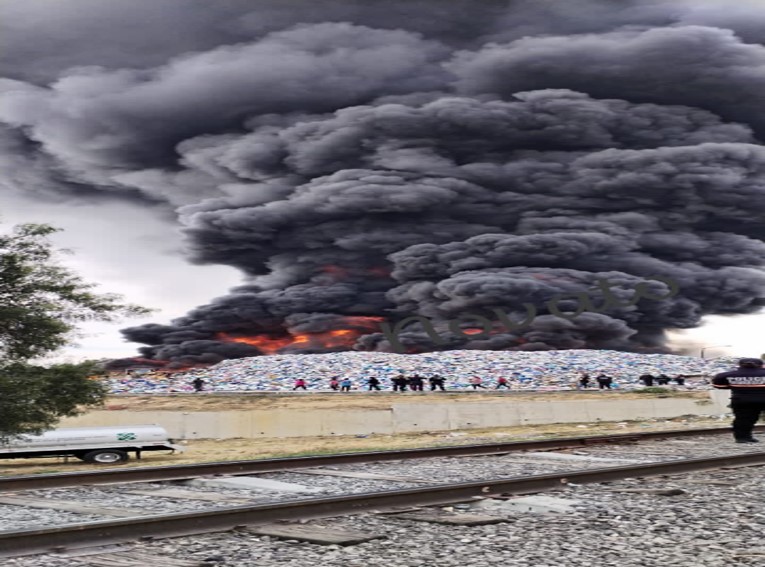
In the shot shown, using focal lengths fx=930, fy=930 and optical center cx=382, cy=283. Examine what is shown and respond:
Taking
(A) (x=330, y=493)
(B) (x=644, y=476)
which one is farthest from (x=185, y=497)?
(B) (x=644, y=476)

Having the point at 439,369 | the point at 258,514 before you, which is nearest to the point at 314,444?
the point at 258,514

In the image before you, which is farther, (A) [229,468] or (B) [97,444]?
(B) [97,444]

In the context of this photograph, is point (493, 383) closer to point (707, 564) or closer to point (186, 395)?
point (186, 395)

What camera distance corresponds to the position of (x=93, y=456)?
77.4 feet

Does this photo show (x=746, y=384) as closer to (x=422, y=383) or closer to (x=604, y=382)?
(x=422, y=383)

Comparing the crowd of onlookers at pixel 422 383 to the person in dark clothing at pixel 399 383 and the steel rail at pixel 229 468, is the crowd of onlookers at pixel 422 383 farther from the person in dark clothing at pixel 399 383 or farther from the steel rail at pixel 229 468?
the steel rail at pixel 229 468

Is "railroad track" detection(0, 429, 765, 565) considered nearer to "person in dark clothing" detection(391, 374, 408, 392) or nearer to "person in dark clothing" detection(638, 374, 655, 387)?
"person in dark clothing" detection(391, 374, 408, 392)

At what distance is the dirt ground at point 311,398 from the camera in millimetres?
54750

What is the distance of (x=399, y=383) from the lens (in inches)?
2655

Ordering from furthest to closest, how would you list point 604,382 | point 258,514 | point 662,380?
point 662,380, point 604,382, point 258,514

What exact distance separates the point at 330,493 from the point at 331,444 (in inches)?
628

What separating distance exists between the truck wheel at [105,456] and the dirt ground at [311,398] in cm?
2847

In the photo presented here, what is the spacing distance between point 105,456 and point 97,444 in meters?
0.37

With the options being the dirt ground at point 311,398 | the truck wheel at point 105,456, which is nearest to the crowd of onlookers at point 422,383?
the dirt ground at point 311,398
